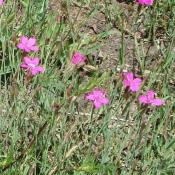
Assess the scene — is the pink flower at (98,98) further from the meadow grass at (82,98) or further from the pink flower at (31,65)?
the pink flower at (31,65)

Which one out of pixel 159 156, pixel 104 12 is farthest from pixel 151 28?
pixel 159 156

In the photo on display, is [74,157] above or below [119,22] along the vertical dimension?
below

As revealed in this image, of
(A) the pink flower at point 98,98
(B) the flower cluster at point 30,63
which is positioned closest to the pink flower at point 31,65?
(B) the flower cluster at point 30,63

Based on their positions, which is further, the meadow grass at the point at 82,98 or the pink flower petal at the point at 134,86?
the meadow grass at the point at 82,98

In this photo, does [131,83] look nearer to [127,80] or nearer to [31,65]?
[127,80]

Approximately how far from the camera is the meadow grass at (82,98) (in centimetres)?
149

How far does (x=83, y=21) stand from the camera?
230cm

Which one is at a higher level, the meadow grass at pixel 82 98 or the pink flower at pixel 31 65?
the pink flower at pixel 31 65

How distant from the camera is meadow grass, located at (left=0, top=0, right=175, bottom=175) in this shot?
1494 millimetres

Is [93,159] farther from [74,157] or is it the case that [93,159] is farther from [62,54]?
[62,54]

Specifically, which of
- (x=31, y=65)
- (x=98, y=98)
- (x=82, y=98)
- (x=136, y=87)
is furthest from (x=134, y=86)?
(x=82, y=98)

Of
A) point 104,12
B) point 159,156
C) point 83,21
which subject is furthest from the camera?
point 104,12

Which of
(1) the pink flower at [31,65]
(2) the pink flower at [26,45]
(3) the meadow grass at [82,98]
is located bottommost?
(3) the meadow grass at [82,98]

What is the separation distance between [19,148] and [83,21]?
85 cm
